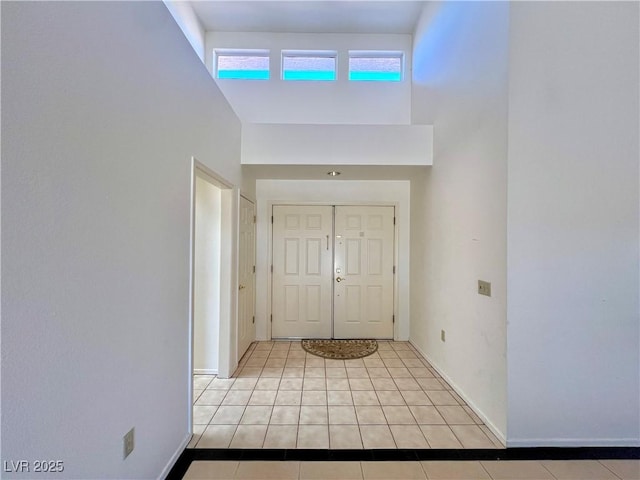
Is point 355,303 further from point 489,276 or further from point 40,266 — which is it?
point 40,266

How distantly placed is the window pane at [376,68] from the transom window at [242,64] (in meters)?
1.25

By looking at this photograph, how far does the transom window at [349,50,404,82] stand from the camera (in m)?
3.99

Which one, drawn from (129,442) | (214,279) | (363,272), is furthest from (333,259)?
(129,442)

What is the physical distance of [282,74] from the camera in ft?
13.0

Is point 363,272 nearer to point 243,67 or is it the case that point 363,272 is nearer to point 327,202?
point 327,202

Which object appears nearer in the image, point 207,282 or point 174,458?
point 174,458

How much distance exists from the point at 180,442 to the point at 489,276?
2337 millimetres

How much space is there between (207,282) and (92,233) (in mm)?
1815

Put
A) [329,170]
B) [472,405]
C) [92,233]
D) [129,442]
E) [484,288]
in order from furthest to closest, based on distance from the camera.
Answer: [329,170], [472,405], [484,288], [129,442], [92,233]

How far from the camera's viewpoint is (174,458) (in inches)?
65.4

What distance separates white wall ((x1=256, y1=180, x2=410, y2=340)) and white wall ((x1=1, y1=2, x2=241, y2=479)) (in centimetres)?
213

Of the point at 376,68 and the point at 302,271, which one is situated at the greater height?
the point at 376,68

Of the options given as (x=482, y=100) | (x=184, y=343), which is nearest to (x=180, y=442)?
(x=184, y=343)

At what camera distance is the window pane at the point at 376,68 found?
13.1 ft
